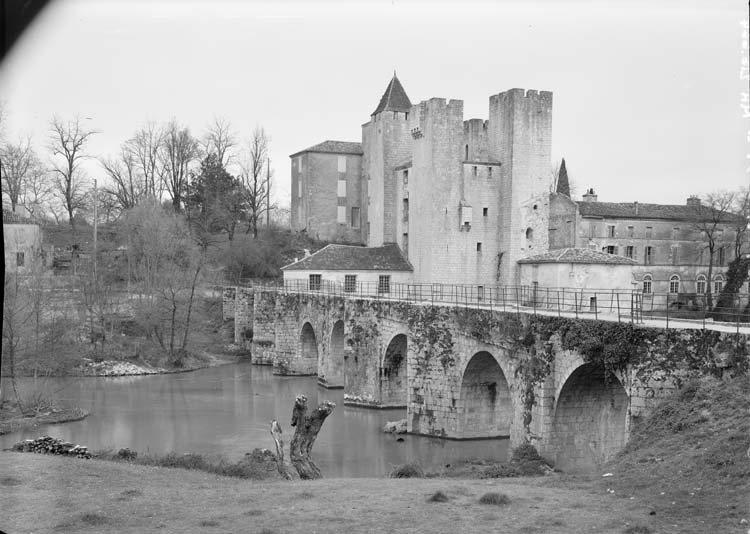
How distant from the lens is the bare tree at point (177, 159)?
5001cm

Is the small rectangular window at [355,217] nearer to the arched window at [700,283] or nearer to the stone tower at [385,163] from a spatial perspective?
the stone tower at [385,163]

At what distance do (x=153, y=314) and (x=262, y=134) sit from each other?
1991 centimetres

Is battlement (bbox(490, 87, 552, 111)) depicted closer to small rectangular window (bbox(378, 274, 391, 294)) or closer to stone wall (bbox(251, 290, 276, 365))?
small rectangular window (bbox(378, 274, 391, 294))

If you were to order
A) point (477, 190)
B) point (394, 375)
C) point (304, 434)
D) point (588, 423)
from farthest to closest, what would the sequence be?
point (477, 190), point (394, 375), point (588, 423), point (304, 434)

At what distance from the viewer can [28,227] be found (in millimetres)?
36156

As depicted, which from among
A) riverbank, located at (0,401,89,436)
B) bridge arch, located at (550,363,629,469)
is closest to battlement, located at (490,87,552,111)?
bridge arch, located at (550,363,629,469)

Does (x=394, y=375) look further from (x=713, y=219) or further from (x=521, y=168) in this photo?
(x=713, y=219)

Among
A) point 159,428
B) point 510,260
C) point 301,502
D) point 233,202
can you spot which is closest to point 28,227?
point 233,202

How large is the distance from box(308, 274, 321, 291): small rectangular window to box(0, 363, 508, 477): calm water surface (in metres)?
3.83

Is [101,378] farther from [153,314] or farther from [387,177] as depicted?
[387,177]

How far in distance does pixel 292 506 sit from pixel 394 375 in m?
15.0

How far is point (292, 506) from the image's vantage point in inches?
401

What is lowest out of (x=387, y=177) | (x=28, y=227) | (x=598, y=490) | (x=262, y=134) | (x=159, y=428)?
(x=159, y=428)

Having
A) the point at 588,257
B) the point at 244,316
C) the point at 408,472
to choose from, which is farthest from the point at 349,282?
the point at 408,472
